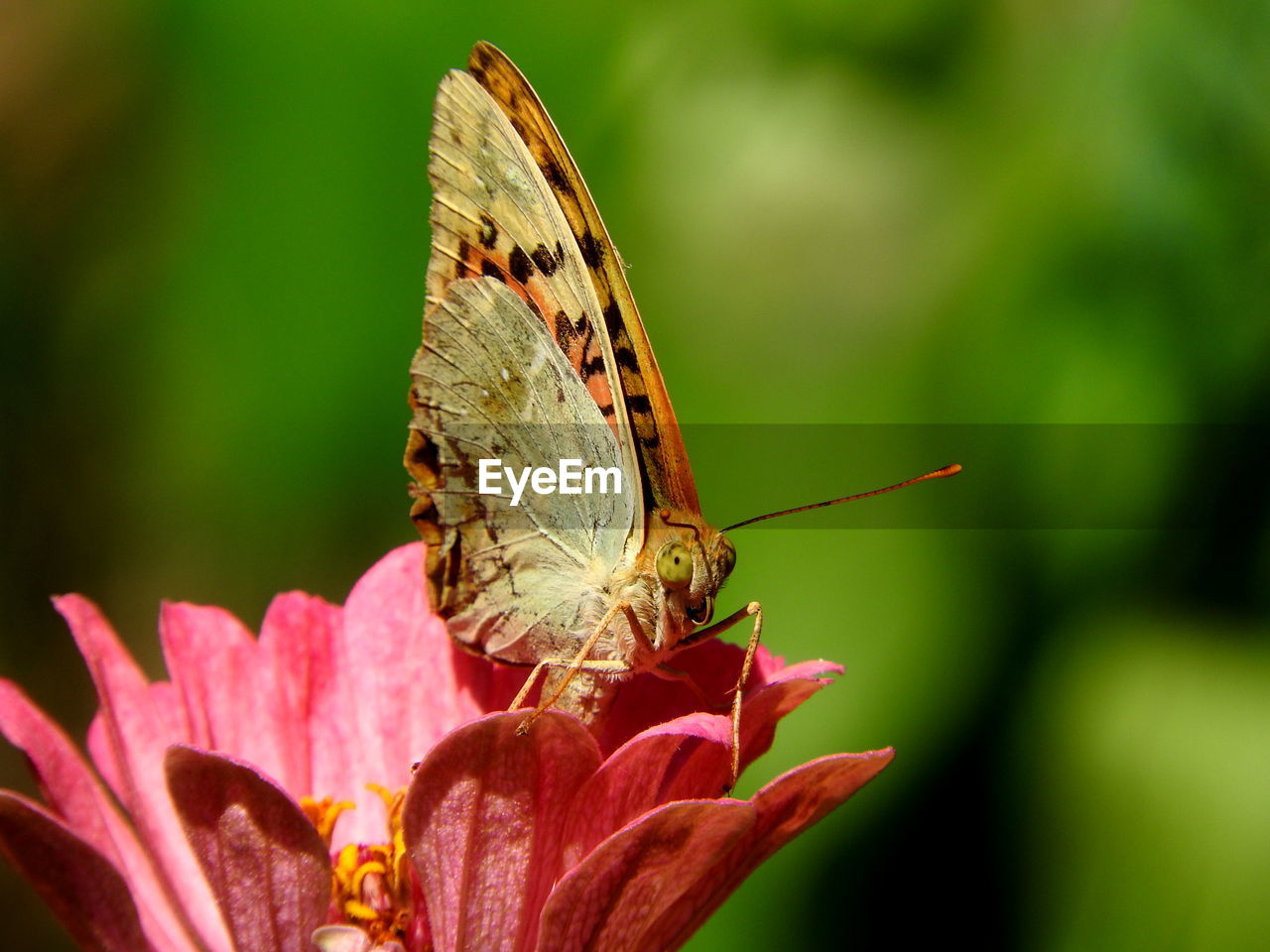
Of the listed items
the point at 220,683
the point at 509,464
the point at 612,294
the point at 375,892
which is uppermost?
the point at 612,294

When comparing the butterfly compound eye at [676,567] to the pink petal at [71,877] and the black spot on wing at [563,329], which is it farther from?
the pink petal at [71,877]

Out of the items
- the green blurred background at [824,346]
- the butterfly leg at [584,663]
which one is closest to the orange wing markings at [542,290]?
the butterfly leg at [584,663]

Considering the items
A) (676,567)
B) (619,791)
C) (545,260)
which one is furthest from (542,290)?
(619,791)

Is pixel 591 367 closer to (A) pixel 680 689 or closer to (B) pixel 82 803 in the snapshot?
(A) pixel 680 689

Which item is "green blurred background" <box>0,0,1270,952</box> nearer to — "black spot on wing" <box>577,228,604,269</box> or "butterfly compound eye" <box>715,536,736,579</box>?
"butterfly compound eye" <box>715,536,736,579</box>

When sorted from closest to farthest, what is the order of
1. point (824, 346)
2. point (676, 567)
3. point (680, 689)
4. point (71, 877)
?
point (71, 877)
point (676, 567)
point (680, 689)
point (824, 346)
